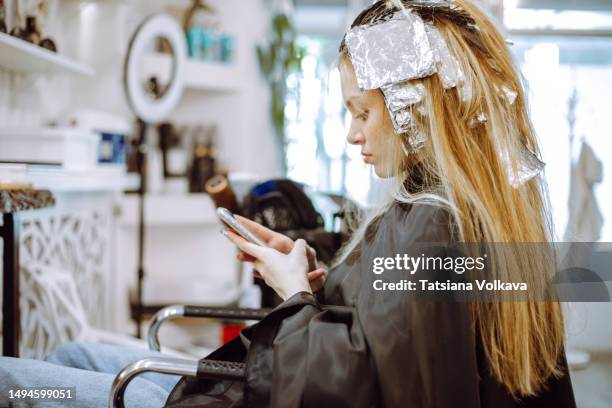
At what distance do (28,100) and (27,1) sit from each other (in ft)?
1.18

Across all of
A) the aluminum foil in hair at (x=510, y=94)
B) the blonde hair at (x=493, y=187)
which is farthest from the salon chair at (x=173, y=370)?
the aluminum foil in hair at (x=510, y=94)

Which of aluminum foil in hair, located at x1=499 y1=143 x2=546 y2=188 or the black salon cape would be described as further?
aluminum foil in hair, located at x1=499 y1=143 x2=546 y2=188

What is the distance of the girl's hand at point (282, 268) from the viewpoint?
0.93m

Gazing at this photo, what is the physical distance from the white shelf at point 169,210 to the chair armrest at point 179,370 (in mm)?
2313

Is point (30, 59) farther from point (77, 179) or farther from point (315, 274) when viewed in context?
point (315, 274)

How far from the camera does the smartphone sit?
39.7 inches

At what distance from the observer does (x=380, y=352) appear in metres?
0.79

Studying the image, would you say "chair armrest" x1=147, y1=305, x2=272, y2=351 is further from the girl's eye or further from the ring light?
the ring light

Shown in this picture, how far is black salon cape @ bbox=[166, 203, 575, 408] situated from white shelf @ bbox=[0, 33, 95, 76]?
1170 mm

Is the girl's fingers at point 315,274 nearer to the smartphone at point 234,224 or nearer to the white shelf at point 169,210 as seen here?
the smartphone at point 234,224

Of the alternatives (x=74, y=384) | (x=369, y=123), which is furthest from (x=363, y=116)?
(x=74, y=384)

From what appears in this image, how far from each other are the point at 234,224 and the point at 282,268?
0.45ft

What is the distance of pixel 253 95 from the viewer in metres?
3.74

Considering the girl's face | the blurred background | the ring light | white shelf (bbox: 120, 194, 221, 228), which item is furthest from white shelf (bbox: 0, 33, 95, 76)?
white shelf (bbox: 120, 194, 221, 228)
